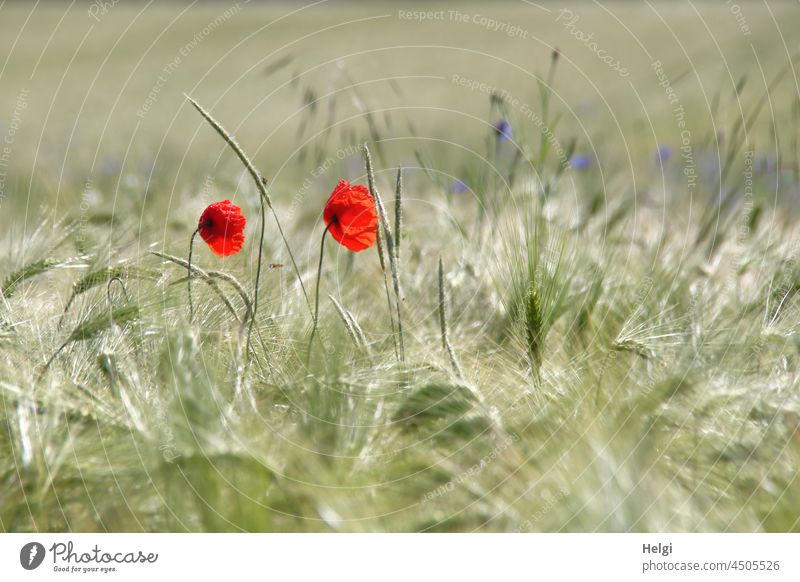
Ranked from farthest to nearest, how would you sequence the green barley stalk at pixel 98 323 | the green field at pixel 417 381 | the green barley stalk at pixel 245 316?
the green barley stalk at pixel 98 323 → the green barley stalk at pixel 245 316 → the green field at pixel 417 381

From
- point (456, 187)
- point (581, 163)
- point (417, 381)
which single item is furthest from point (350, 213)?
point (581, 163)

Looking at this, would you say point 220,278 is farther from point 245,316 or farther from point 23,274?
point 23,274

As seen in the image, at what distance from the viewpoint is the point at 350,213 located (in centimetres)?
133

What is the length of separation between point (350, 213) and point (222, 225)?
22 centimetres
